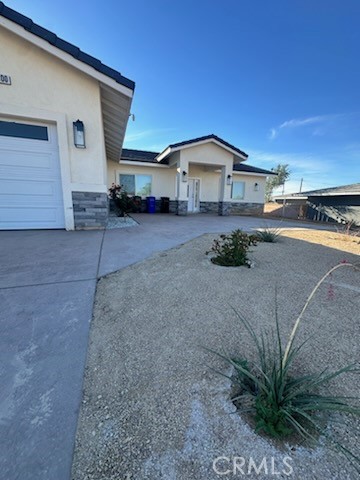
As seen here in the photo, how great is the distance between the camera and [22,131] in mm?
5215

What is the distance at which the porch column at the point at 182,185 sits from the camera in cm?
1099

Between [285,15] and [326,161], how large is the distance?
28.0 metres

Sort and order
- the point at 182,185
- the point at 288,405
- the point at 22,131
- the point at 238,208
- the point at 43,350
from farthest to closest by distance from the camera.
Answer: the point at 238,208 → the point at 182,185 → the point at 22,131 → the point at 43,350 → the point at 288,405

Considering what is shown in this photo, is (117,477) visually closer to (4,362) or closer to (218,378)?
(218,378)

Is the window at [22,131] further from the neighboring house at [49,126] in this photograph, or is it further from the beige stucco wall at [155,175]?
the beige stucco wall at [155,175]

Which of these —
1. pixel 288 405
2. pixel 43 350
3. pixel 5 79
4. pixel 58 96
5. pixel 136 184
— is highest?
pixel 5 79

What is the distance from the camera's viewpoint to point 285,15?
277 inches

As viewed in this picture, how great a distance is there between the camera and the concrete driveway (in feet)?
3.14

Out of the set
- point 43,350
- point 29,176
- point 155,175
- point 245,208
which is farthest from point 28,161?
point 245,208

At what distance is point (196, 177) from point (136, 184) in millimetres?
4018

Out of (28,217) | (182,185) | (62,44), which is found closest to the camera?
(62,44)

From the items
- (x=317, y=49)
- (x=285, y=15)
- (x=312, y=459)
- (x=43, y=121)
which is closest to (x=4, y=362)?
(x=312, y=459)

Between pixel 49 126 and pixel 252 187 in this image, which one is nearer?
pixel 49 126

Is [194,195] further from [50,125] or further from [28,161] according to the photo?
[28,161]
